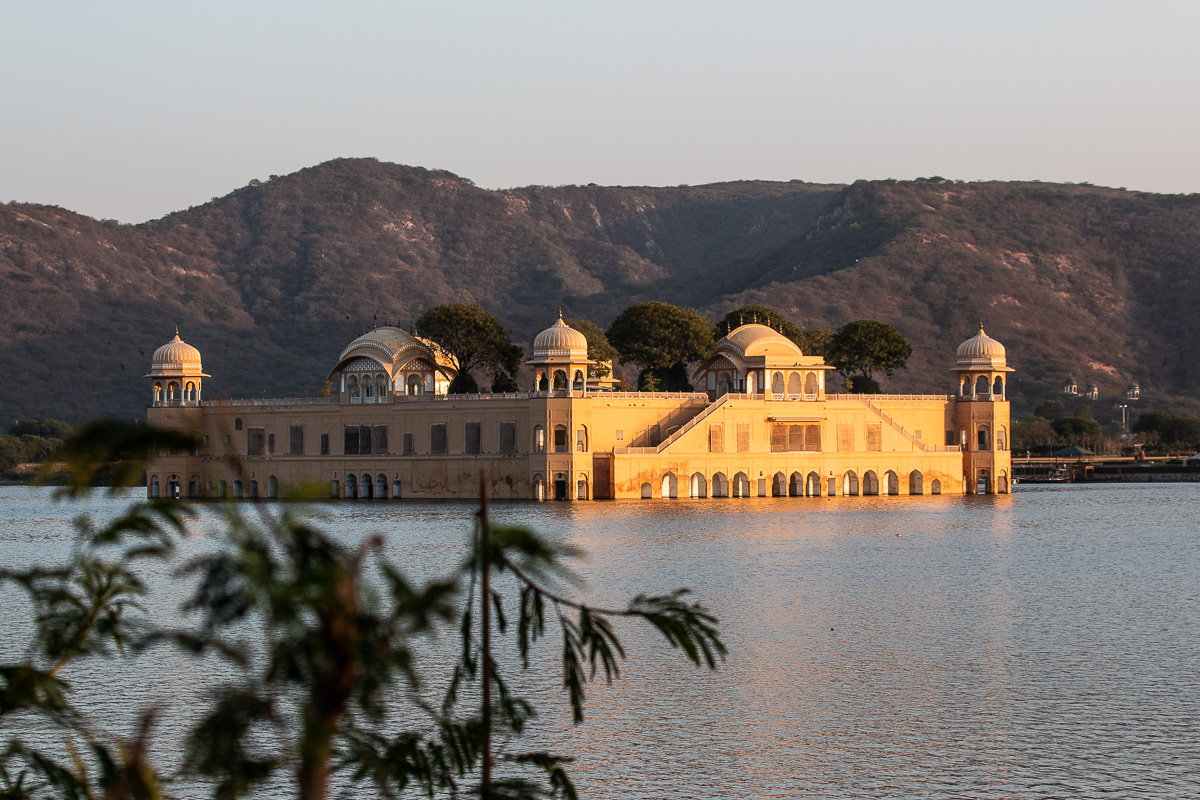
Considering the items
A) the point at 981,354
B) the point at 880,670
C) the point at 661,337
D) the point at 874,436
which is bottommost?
the point at 880,670

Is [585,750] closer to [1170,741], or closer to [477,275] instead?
[1170,741]

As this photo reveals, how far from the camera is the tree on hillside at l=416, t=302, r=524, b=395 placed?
70.9m

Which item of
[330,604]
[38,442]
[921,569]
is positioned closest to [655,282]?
[38,442]

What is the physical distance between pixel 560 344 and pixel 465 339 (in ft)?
33.8

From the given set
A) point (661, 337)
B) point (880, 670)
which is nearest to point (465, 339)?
point (661, 337)

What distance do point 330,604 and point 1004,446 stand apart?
67420 mm

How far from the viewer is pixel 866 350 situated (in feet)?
252

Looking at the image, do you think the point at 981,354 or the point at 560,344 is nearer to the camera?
the point at 560,344

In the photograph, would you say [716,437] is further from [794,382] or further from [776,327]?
[776,327]

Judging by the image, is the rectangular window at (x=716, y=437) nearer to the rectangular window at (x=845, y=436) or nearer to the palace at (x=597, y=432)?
the palace at (x=597, y=432)

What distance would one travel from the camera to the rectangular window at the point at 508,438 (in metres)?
62.0

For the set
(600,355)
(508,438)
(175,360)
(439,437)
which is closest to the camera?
(508,438)

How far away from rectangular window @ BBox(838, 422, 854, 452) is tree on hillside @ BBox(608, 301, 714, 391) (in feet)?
32.0

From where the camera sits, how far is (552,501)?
60.3 metres
